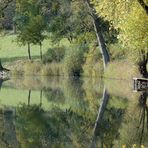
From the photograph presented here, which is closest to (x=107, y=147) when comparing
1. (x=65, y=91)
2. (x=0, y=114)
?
(x=0, y=114)

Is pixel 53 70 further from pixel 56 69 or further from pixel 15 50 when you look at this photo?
pixel 15 50

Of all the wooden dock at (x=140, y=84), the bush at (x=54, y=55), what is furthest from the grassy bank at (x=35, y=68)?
the wooden dock at (x=140, y=84)

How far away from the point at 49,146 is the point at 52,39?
5469cm

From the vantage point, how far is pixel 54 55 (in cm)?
6800

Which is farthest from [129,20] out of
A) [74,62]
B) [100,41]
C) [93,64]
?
[74,62]

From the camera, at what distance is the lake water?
2038 centimetres

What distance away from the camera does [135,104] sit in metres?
32.2

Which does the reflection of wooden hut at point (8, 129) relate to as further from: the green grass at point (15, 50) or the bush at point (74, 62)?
the green grass at point (15, 50)

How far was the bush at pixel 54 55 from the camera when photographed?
220ft

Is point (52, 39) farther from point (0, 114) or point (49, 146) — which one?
point (49, 146)

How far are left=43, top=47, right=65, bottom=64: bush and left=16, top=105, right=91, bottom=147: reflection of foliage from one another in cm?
3539

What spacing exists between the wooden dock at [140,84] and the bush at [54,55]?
2319 cm

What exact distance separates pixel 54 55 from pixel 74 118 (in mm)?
40610

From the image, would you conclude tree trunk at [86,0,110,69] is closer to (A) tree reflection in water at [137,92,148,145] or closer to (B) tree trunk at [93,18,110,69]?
(B) tree trunk at [93,18,110,69]
